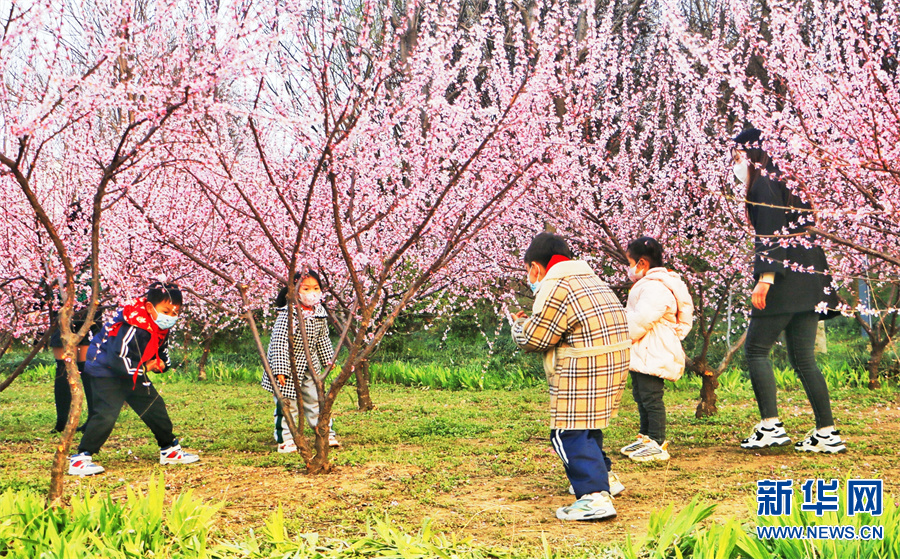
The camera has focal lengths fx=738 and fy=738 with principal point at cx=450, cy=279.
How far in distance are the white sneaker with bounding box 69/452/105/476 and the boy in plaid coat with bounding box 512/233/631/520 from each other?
2993mm

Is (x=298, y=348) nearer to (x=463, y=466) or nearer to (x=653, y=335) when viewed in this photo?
(x=463, y=466)

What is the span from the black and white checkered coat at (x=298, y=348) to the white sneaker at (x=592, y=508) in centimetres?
243

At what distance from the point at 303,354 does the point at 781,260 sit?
339 centimetres

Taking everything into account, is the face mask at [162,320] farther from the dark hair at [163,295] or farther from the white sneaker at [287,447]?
the white sneaker at [287,447]

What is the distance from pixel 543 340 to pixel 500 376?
6.21 metres

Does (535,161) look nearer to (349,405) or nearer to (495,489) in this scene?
(495,489)

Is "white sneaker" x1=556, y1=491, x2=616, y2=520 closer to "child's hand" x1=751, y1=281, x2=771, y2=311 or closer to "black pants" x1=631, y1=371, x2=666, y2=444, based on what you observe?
"black pants" x1=631, y1=371, x2=666, y2=444

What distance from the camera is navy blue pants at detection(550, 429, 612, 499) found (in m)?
3.49

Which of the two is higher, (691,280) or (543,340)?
(691,280)

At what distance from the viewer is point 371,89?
14.0 feet

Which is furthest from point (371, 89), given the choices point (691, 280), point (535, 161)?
point (691, 280)

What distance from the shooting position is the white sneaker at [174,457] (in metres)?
5.03

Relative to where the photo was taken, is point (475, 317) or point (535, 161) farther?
point (475, 317)

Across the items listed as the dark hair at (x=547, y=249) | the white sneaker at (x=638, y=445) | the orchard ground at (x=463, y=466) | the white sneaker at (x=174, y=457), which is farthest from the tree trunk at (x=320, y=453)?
the white sneaker at (x=638, y=445)
